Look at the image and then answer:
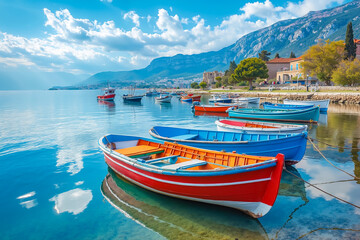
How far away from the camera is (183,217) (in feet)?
25.8

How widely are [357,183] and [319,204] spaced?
9.87ft

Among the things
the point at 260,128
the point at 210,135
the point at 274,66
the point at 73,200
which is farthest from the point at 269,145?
the point at 274,66

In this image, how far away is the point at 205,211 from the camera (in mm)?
8070

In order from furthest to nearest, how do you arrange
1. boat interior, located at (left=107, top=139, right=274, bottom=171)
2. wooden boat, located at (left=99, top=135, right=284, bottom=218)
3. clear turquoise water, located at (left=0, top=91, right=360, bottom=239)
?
1. boat interior, located at (left=107, top=139, right=274, bottom=171)
2. clear turquoise water, located at (left=0, top=91, right=360, bottom=239)
3. wooden boat, located at (left=99, top=135, right=284, bottom=218)

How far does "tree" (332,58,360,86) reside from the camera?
4831cm

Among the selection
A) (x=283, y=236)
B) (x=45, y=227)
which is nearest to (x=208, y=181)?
(x=283, y=236)

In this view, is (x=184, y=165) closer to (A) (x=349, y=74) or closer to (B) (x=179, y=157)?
(B) (x=179, y=157)

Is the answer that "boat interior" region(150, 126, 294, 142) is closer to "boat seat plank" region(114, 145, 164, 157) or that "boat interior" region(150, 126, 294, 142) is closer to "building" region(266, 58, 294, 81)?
"boat seat plank" region(114, 145, 164, 157)

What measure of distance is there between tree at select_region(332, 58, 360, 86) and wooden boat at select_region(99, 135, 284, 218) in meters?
53.7

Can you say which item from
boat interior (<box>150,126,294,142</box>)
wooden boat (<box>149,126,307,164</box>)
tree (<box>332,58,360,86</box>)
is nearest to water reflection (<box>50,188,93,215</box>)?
wooden boat (<box>149,126,307,164</box>)

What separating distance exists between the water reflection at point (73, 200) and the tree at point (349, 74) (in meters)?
57.4

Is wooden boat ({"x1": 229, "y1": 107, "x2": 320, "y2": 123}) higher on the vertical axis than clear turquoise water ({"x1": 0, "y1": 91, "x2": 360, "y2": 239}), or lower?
higher

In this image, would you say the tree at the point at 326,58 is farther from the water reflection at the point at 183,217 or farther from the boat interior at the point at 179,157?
the water reflection at the point at 183,217

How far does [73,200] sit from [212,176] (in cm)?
629
